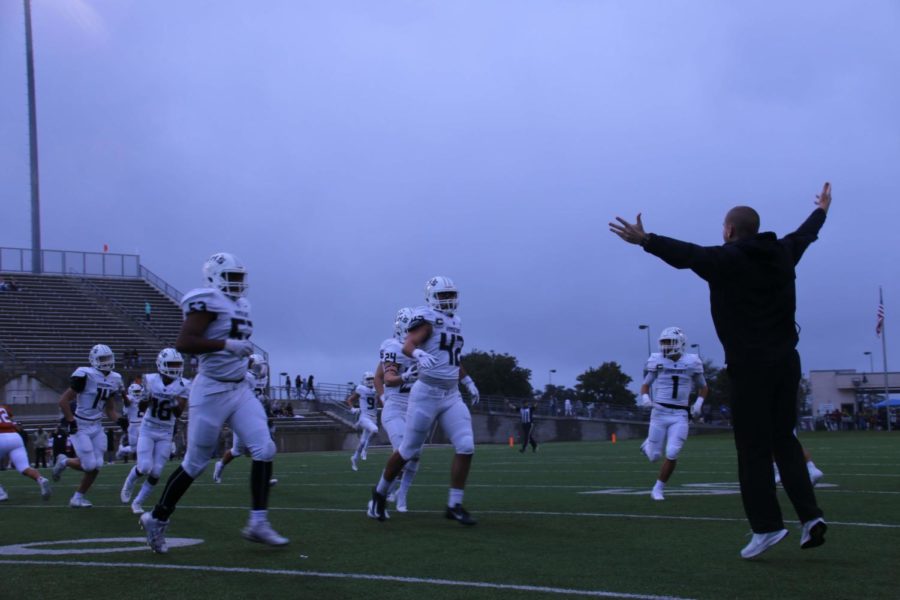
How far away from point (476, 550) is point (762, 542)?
1.97 meters

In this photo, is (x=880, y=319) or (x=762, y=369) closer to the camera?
(x=762, y=369)

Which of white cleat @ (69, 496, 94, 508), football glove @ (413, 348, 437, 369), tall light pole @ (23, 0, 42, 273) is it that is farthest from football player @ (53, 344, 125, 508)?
tall light pole @ (23, 0, 42, 273)

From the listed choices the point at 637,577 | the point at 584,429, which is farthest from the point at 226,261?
the point at 584,429

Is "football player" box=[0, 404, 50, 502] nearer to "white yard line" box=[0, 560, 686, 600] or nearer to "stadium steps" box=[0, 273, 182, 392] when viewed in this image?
"white yard line" box=[0, 560, 686, 600]

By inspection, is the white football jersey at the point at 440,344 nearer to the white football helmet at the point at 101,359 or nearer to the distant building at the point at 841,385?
the white football helmet at the point at 101,359

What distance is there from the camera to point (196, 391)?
25.6 feet

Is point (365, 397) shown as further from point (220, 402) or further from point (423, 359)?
point (220, 402)

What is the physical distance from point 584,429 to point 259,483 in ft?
162

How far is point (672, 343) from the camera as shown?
1282cm

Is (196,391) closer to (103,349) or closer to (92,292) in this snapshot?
(103,349)

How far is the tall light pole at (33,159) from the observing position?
5034 centimetres

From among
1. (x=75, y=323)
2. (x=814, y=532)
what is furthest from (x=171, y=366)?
(x=75, y=323)

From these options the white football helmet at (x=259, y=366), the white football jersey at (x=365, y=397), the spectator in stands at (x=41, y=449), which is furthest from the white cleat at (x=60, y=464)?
the spectator in stands at (x=41, y=449)

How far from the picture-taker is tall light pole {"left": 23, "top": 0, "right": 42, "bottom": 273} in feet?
165
